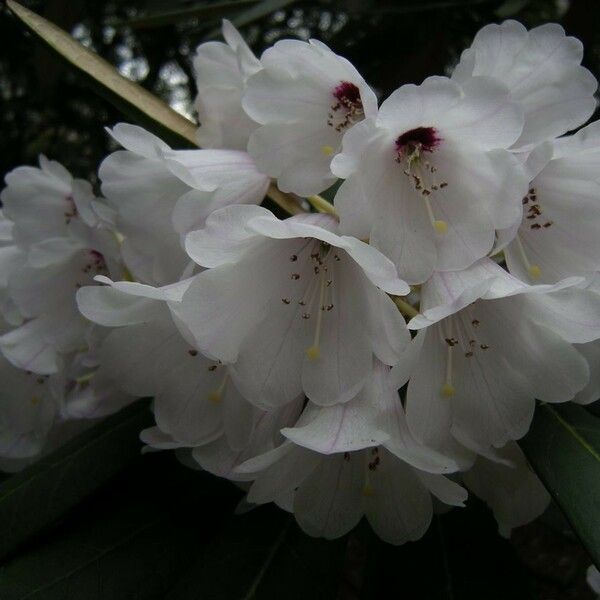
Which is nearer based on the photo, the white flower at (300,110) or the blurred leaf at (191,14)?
the white flower at (300,110)

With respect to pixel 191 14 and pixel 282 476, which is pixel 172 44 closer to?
pixel 191 14

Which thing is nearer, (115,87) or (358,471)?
(358,471)

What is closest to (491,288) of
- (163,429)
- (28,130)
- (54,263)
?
(163,429)

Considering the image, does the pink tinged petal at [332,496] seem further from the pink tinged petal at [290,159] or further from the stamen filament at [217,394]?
the pink tinged petal at [290,159]

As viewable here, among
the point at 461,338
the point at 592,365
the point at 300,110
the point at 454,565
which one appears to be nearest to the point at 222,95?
the point at 300,110

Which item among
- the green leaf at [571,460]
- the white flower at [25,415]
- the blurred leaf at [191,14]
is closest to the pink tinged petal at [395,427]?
the green leaf at [571,460]

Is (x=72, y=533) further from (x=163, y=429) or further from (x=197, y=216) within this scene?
(x=197, y=216)

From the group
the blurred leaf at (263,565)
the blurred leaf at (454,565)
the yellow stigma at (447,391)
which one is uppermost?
the yellow stigma at (447,391)
